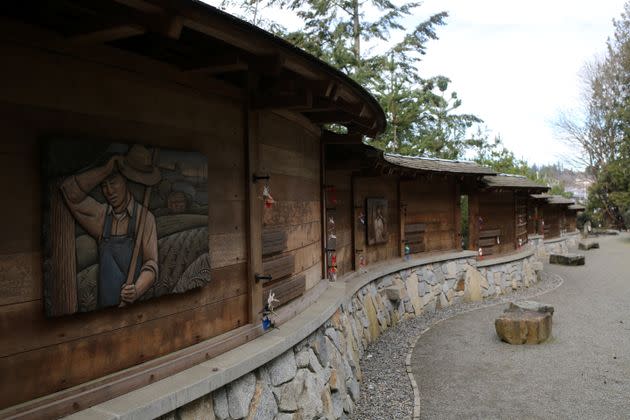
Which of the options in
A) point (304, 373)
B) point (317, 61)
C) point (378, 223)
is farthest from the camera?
point (378, 223)

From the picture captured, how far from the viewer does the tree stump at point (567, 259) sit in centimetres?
1838

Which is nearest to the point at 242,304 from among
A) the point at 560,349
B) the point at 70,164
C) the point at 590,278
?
the point at 70,164

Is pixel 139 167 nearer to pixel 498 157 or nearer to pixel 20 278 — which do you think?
pixel 20 278

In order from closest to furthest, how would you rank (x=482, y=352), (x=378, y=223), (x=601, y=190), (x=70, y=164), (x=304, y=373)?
(x=70, y=164) < (x=304, y=373) < (x=482, y=352) < (x=378, y=223) < (x=601, y=190)

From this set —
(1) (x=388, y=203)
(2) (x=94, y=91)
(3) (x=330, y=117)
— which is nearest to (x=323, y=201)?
(3) (x=330, y=117)

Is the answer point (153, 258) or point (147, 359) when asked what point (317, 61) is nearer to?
point (153, 258)

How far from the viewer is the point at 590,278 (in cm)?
1534

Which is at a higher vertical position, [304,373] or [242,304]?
[242,304]

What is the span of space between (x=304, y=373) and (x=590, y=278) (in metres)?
14.4

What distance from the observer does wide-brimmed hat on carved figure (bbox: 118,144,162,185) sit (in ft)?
9.54

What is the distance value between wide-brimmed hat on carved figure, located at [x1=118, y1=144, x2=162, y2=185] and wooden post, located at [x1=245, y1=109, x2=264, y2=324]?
1059 mm

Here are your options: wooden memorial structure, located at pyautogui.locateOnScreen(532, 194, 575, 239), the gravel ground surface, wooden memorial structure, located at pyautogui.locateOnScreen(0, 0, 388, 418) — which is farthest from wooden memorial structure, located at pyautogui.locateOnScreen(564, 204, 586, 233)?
wooden memorial structure, located at pyautogui.locateOnScreen(0, 0, 388, 418)

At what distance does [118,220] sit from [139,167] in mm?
385

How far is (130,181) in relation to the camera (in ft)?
9.65
